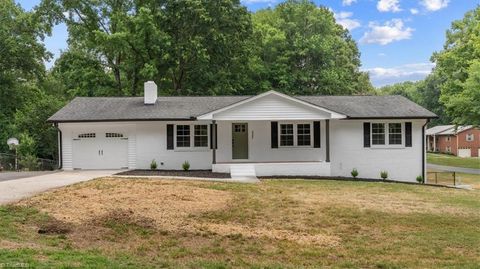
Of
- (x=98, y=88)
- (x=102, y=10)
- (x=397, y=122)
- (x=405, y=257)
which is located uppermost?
(x=102, y=10)

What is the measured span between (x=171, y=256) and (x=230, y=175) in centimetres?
1194

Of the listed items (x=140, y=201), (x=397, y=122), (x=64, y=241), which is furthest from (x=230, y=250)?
(x=397, y=122)

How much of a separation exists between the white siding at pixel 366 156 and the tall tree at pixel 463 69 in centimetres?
1124

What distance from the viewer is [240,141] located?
69.8 feet

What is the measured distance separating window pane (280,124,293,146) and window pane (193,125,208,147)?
367 cm

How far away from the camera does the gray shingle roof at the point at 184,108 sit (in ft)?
68.1

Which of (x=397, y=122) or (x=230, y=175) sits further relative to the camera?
(x=397, y=122)

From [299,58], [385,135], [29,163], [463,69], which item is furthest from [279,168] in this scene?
[463,69]

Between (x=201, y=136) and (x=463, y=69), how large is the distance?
2421 cm

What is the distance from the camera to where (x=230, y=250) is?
707 centimetres

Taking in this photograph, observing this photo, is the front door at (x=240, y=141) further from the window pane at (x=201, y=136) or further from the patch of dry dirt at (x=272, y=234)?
the patch of dry dirt at (x=272, y=234)

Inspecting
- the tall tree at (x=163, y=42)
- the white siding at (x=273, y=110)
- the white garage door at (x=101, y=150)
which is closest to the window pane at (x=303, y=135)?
the white siding at (x=273, y=110)

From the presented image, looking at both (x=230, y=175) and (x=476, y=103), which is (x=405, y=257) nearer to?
(x=230, y=175)

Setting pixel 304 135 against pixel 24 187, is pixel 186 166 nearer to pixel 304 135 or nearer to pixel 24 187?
pixel 304 135
